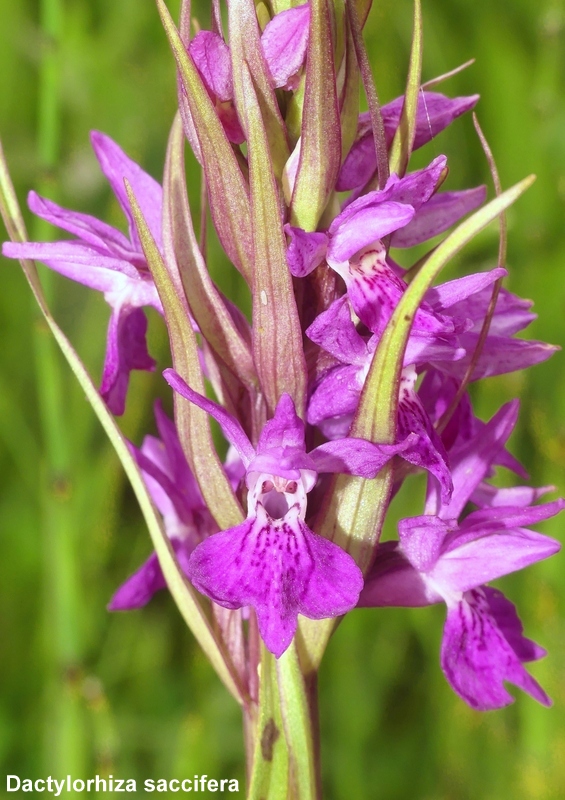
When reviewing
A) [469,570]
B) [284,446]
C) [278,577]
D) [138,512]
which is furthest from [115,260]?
[138,512]

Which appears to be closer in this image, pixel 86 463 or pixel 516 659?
pixel 516 659

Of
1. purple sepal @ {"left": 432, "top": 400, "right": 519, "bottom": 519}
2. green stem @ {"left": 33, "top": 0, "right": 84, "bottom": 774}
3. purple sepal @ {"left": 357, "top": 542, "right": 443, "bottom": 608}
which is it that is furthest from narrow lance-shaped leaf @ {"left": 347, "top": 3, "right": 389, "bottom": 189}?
green stem @ {"left": 33, "top": 0, "right": 84, "bottom": 774}

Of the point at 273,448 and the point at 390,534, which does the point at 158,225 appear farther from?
the point at 390,534

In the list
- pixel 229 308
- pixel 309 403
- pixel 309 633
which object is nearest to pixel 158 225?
pixel 229 308

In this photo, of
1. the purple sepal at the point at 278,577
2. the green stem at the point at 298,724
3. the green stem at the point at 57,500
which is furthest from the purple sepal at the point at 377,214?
the green stem at the point at 57,500

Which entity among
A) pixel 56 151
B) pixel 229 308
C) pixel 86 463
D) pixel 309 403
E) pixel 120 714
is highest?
pixel 56 151

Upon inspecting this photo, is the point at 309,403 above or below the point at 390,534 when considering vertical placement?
above

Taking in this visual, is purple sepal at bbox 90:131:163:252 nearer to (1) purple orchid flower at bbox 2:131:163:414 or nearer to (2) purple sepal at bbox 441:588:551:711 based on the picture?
(1) purple orchid flower at bbox 2:131:163:414
